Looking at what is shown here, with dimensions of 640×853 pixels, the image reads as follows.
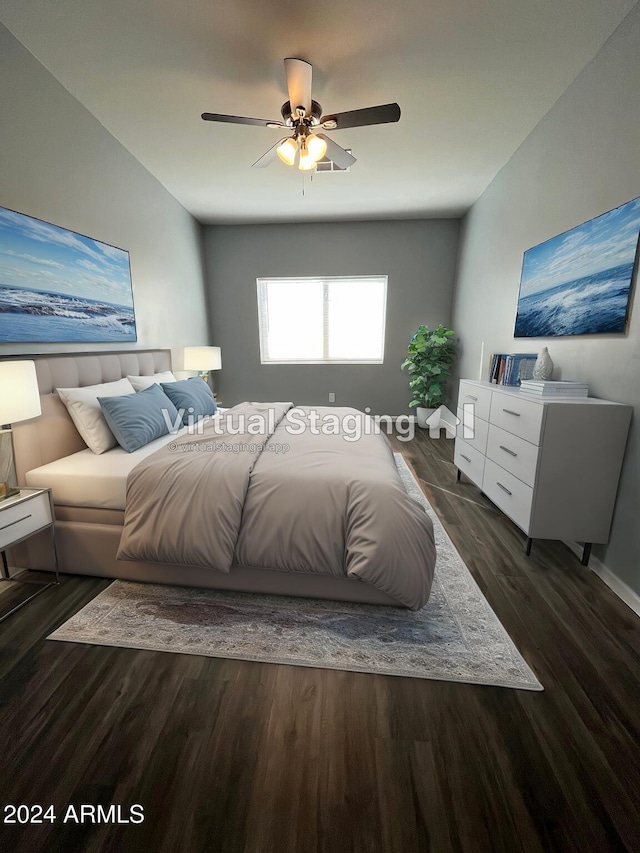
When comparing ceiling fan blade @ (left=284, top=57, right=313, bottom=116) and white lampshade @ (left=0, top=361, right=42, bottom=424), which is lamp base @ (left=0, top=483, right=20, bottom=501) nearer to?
white lampshade @ (left=0, top=361, right=42, bottom=424)

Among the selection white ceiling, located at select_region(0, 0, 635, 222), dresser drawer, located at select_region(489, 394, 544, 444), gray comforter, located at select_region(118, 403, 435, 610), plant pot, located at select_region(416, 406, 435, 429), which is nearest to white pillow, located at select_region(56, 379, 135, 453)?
gray comforter, located at select_region(118, 403, 435, 610)

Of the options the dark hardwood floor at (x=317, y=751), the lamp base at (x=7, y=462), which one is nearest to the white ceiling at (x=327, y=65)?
the lamp base at (x=7, y=462)

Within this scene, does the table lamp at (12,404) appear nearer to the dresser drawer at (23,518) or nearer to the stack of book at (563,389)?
the dresser drawer at (23,518)

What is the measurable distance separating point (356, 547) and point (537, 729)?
2.64ft

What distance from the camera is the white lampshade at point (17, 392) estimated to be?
1501 mm

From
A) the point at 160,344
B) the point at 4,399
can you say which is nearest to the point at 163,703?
the point at 4,399

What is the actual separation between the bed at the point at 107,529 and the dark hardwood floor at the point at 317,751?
34 centimetres

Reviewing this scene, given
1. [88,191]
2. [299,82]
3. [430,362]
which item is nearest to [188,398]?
[88,191]

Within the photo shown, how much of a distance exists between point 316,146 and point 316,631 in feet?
8.61

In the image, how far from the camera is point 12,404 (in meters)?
1.53

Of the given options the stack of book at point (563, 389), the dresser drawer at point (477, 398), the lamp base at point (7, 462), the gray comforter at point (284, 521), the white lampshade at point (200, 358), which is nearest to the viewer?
the gray comforter at point (284, 521)

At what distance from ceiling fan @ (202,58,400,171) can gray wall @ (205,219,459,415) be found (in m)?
2.38

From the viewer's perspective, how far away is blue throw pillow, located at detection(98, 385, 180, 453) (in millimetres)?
2059

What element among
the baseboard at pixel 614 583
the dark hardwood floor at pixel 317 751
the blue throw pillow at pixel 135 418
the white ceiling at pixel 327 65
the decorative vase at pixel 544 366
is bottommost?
the dark hardwood floor at pixel 317 751
